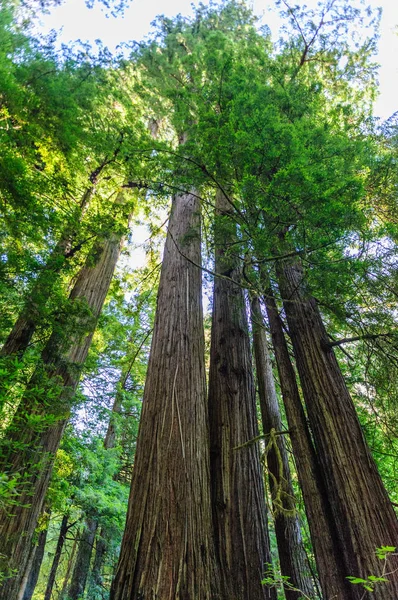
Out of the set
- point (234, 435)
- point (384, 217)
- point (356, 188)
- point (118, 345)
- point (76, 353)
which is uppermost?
point (118, 345)

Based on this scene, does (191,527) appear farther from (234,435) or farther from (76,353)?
(76,353)

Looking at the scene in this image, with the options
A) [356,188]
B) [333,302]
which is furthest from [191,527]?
[356,188]

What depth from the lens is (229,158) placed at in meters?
2.73

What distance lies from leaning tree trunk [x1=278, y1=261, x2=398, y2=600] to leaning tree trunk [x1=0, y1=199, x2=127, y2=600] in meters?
2.17

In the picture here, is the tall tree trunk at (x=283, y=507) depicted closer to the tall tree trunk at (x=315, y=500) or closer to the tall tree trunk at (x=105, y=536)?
the tall tree trunk at (x=315, y=500)

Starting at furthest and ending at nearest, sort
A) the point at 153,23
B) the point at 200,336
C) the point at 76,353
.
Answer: the point at 153,23, the point at 76,353, the point at 200,336

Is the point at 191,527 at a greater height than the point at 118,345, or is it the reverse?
the point at 118,345

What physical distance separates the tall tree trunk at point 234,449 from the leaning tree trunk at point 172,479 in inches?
15.6

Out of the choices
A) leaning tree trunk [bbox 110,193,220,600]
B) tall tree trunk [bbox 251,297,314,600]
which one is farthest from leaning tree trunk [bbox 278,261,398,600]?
leaning tree trunk [bbox 110,193,220,600]

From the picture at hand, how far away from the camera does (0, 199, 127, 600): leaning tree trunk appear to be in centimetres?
290

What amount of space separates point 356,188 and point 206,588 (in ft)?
9.19

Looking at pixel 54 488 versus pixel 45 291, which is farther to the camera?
pixel 54 488

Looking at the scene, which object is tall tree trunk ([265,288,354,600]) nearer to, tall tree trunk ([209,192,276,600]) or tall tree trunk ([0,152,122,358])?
tall tree trunk ([209,192,276,600])

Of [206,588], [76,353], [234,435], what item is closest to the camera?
[206,588]
